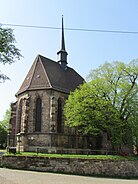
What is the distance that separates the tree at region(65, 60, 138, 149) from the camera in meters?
22.1

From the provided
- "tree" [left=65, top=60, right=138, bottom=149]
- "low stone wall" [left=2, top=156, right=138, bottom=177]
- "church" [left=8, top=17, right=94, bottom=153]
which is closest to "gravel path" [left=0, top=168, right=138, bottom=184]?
"low stone wall" [left=2, top=156, right=138, bottom=177]

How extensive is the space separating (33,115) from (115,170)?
12692mm

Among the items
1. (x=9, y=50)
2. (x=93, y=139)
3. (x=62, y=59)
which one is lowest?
(x=93, y=139)

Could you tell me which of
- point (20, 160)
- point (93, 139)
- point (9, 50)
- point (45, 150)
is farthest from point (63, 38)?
point (9, 50)

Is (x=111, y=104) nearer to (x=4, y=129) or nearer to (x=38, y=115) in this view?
(x=38, y=115)

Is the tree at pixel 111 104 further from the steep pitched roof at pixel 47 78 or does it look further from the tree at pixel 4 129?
the tree at pixel 4 129

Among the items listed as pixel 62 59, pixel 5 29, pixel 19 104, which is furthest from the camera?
pixel 62 59

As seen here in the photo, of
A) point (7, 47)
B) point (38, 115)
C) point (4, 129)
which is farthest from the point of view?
point (4, 129)

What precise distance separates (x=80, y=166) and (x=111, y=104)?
7147 mm

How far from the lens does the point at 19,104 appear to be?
3017cm

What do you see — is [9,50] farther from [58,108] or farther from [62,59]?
[62,59]

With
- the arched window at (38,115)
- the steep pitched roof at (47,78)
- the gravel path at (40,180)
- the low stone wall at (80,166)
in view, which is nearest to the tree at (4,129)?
the steep pitched roof at (47,78)

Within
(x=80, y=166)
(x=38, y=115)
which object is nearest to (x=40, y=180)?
(x=80, y=166)

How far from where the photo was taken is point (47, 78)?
2902 cm
